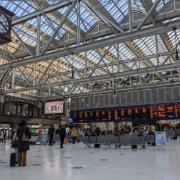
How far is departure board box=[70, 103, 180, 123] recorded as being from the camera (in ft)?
93.1

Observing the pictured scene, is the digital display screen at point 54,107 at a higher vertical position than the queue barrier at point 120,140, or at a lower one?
higher

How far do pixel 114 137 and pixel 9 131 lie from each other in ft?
84.4

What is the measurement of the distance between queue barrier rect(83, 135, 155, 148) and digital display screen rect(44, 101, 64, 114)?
13.8 meters

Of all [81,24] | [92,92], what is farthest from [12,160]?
[92,92]

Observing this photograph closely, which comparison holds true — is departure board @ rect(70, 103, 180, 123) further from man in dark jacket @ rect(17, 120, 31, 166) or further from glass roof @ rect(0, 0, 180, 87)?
man in dark jacket @ rect(17, 120, 31, 166)

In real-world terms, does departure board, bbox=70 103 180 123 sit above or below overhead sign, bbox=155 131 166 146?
above

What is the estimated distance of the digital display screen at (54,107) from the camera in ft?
112

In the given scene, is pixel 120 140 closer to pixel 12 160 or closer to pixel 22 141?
pixel 22 141

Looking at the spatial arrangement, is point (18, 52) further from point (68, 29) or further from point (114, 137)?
point (114, 137)

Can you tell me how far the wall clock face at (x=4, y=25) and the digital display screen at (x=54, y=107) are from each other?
22.3m

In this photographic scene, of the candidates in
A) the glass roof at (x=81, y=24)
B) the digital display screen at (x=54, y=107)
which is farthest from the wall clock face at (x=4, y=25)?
the digital display screen at (x=54, y=107)

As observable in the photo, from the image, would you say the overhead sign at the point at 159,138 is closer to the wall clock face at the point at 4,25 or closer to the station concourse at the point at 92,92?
the station concourse at the point at 92,92

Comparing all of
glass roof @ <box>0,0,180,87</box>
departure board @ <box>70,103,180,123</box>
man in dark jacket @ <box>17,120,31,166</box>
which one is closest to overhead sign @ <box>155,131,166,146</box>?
glass roof @ <box>0,0,180,87</box>

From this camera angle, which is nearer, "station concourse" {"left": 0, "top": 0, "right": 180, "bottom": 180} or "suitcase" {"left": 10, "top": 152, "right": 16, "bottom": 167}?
"suitcase" {"left": 10, "top": 152, "right": 16, "bottom": 167}
